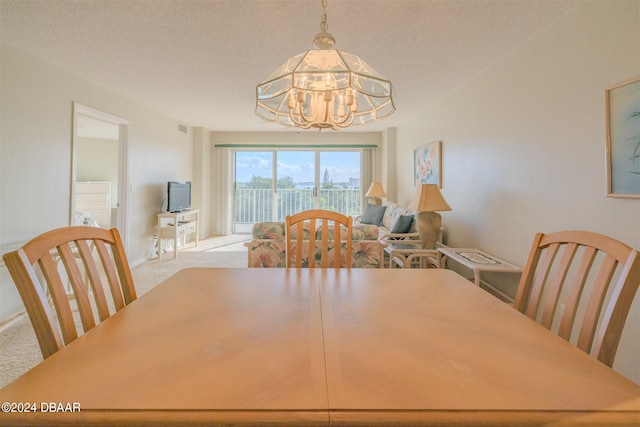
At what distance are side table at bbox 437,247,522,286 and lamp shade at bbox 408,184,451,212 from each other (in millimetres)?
420

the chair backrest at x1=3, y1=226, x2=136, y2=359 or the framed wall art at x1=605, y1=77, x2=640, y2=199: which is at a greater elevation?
the framed wall art at x1=605, y1=77, x2=640, y2=199

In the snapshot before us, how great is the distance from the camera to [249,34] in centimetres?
213

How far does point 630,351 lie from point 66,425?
94.7 inches

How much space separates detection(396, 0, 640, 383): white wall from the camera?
60.7 inches

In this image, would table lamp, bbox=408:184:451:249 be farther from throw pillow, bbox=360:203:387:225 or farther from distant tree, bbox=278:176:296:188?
distant tree, bbox=278:176:296:188

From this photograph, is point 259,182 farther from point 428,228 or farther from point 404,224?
point 428,228

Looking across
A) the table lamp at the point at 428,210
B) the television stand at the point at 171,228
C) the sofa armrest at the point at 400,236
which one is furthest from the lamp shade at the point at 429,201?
the television stand at the point at 171,228

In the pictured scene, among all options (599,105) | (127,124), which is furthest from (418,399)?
(127,124)

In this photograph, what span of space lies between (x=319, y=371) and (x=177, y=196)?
469 cm

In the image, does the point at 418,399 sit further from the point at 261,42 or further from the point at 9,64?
the point at 9,64

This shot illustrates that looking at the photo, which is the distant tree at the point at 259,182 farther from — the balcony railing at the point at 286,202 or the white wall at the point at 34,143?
the white wall at the point at 34,143

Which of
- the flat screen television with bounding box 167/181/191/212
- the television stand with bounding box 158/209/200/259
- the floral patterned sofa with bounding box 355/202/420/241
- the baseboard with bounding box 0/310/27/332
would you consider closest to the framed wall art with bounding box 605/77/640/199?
the floral patterned sofa with bounding box 355/202/420/241

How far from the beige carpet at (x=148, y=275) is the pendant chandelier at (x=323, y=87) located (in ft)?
7.09

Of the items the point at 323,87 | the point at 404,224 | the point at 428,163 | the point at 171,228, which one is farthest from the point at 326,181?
the point at 323,87
